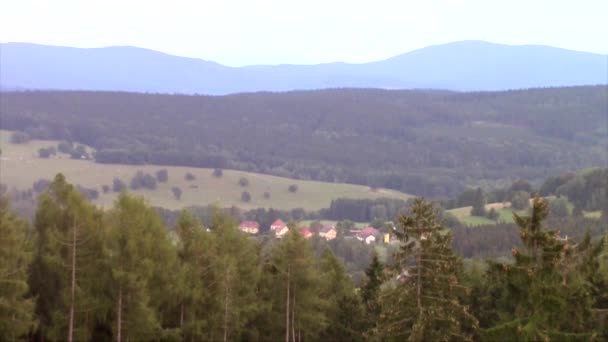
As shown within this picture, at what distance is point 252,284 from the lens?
2944 centimetres

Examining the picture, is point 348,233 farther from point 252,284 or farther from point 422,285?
point 422,285

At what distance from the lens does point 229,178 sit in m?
136

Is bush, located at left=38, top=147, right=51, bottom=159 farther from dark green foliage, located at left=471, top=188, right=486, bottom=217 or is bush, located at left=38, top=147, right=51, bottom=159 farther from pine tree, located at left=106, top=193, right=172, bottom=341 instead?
pine tree, located at left=106, top=193, right=172, bottom=341

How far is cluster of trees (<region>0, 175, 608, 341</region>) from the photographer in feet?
62.1

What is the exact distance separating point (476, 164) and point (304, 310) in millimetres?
157170

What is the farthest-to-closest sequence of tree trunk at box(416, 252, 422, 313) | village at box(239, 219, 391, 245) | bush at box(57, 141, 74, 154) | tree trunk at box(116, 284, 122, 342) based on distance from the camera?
1. bush at box(57, 141, 74, 154)
2. village at box(239, 219, 391, 245)
3. tree trunk at box(116, 284, 122, 342)
4. tree trunk at box(416, 252, 422, 313)

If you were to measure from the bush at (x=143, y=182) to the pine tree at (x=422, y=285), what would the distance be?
105186mm

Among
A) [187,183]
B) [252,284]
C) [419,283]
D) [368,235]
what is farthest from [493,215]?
[419,283]

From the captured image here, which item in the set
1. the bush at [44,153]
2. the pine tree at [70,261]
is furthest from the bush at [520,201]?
the pine tree at [70,261]

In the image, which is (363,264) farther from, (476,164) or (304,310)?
(476,164)

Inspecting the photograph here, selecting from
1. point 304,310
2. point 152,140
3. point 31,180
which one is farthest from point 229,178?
point 304,310

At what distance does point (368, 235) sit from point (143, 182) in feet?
159

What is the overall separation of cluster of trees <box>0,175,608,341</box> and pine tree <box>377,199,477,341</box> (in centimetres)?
3

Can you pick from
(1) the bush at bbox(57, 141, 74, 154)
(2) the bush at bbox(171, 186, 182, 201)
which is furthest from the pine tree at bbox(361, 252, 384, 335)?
(1) the bush at bbox(57, 141, 74, 154)
